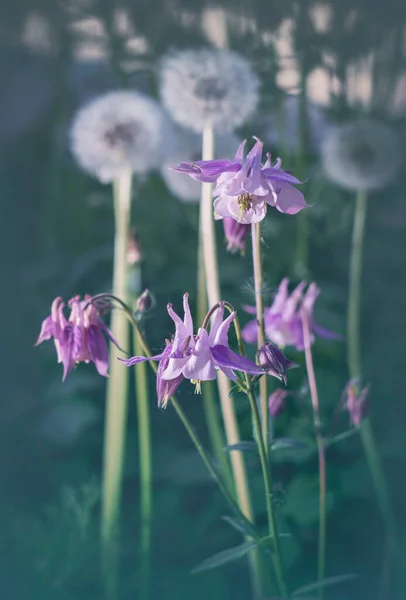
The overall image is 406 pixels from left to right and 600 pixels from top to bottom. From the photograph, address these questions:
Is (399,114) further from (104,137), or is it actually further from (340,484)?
(340,484)

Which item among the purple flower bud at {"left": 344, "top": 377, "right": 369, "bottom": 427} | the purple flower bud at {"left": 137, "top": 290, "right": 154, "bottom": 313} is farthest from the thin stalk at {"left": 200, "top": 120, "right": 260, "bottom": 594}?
the purple flower bud at {"left": 137, "top": 290, "right": 154, "bottom": 313}

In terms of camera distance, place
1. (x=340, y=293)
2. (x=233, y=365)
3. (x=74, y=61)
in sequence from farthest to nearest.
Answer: (x=340, y=293) → (x=74, y=61) → (x=233, y=365)

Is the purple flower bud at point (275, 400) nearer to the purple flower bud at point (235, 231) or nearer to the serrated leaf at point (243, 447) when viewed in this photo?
the serrated leaf at point (243, 447)

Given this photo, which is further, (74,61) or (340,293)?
(340,293)

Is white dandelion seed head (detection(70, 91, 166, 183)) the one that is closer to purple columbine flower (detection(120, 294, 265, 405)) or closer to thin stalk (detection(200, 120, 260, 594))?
thin stalk (detection(200, 120, 260, 594))

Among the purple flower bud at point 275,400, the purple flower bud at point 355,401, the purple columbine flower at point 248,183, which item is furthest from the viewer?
the purple flower bud at point 355,401

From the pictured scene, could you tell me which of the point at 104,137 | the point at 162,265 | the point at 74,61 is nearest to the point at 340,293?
the point at 162,265

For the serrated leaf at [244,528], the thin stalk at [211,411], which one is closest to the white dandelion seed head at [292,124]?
the thin stalk at [211,411]
